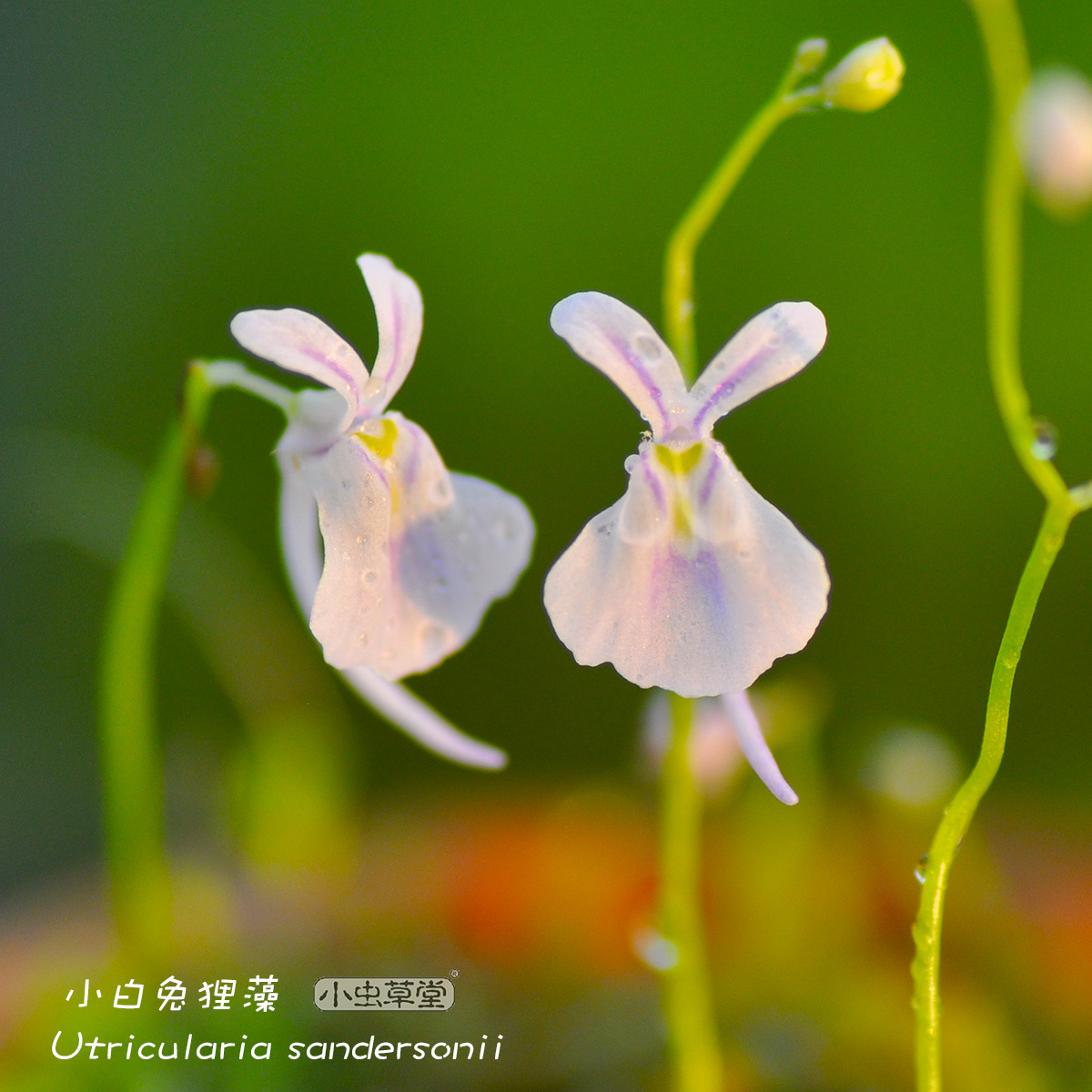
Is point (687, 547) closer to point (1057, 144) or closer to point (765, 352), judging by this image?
point (765, 352)

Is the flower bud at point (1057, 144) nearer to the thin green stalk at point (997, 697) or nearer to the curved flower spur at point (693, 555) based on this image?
the thin green stalk at point (997, 697)

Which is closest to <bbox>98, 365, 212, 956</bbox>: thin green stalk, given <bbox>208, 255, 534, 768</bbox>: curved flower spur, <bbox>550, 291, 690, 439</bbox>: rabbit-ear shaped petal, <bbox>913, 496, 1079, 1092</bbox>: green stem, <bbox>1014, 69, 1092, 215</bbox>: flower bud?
<bbox>208, 255, 534, 768</bbox>: curved flower spur

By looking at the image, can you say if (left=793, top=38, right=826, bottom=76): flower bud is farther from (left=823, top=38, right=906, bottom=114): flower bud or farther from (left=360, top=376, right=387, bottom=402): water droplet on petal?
(left=360, top=376, right=387, bottom=402): water droplet on petal

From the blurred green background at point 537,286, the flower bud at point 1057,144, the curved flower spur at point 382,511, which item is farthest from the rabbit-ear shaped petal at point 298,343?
the blurred green background at point 537,286

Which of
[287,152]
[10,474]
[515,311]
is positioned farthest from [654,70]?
[10,474]

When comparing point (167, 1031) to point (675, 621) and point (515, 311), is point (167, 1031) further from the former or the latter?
point (515, 311)

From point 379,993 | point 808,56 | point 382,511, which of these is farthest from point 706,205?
point 379,993
